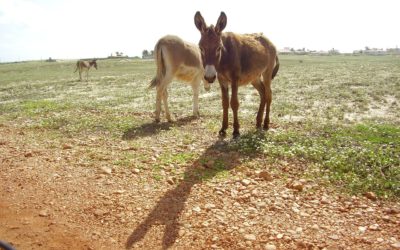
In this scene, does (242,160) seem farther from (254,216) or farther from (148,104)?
(148,104)

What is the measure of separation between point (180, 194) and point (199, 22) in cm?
412

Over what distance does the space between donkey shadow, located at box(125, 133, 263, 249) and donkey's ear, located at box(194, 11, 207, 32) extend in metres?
2.93

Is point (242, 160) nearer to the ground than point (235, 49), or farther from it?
nearer to the ground

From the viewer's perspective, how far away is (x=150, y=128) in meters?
11.2

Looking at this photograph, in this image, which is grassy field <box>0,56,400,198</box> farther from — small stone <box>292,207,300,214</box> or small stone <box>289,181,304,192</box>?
small stone <box>292,207,300,214</box>

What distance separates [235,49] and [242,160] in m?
3.04

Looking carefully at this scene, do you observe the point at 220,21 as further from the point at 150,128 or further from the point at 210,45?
the point at 150,128

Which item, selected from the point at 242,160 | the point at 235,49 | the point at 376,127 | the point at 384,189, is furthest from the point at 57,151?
the point at 376,127

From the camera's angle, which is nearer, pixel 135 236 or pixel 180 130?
pixel 135 236

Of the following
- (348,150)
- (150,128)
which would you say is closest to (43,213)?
(150,128)

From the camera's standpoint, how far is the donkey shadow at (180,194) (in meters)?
4.99

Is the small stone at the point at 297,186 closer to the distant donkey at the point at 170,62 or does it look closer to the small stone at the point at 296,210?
the small stone at the point at 296,210

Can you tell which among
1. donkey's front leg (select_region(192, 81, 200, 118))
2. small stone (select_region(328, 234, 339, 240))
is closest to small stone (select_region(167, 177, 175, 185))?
small stone (select_region(328, 234, 339, 240))

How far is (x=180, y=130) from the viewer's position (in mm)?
10812
